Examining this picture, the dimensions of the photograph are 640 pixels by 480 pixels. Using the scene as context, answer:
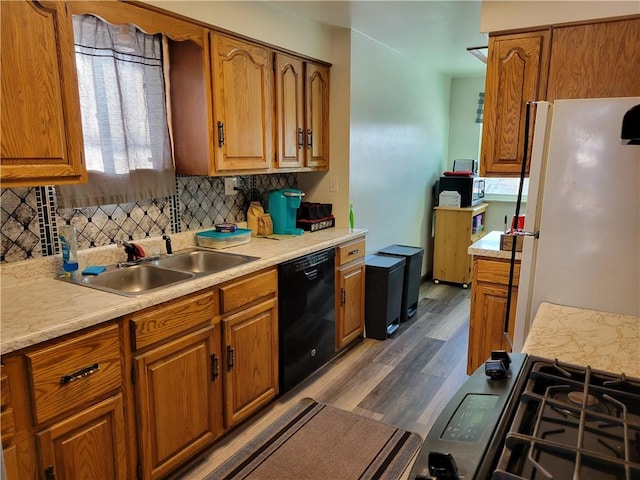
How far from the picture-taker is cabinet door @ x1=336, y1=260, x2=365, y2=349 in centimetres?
323

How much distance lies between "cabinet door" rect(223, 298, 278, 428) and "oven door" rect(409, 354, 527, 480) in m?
1.51

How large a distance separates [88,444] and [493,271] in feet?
7.18

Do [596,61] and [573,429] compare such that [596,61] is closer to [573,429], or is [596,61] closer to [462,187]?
[573,429]

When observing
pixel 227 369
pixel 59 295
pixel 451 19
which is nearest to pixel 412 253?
pixel 451 19

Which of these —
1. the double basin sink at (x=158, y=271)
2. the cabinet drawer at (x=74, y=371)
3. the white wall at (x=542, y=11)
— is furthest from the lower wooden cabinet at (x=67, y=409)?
the white wall at (x=542, y=11)

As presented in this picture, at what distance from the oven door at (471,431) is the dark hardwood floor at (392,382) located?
1615 mm

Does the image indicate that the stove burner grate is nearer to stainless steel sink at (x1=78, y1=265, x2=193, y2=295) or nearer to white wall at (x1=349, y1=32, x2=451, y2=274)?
stainless steel sink at (x1=78, y1=265, x2=193, y2=295)

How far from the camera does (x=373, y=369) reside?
3203mm

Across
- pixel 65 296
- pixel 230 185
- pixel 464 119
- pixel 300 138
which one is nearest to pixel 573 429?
pixel 65 296

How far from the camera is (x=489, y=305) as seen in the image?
8.93 ft

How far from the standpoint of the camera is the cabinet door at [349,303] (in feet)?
10.6

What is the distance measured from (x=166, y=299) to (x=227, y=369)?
59 centimetres

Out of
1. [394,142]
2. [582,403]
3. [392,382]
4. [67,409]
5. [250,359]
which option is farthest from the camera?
[394,142]

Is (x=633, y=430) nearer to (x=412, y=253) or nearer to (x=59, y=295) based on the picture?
(x=59, y=295)
